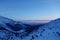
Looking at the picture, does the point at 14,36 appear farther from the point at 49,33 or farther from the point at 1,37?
the point at 49,33

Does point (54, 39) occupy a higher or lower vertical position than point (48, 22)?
lower

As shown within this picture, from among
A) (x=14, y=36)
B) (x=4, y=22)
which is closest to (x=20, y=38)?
(x=14, y=36)

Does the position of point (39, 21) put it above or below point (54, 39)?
→ above

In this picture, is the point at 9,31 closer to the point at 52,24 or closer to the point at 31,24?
the point at 31,24

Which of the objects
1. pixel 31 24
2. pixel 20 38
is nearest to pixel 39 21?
pixel 31 24
